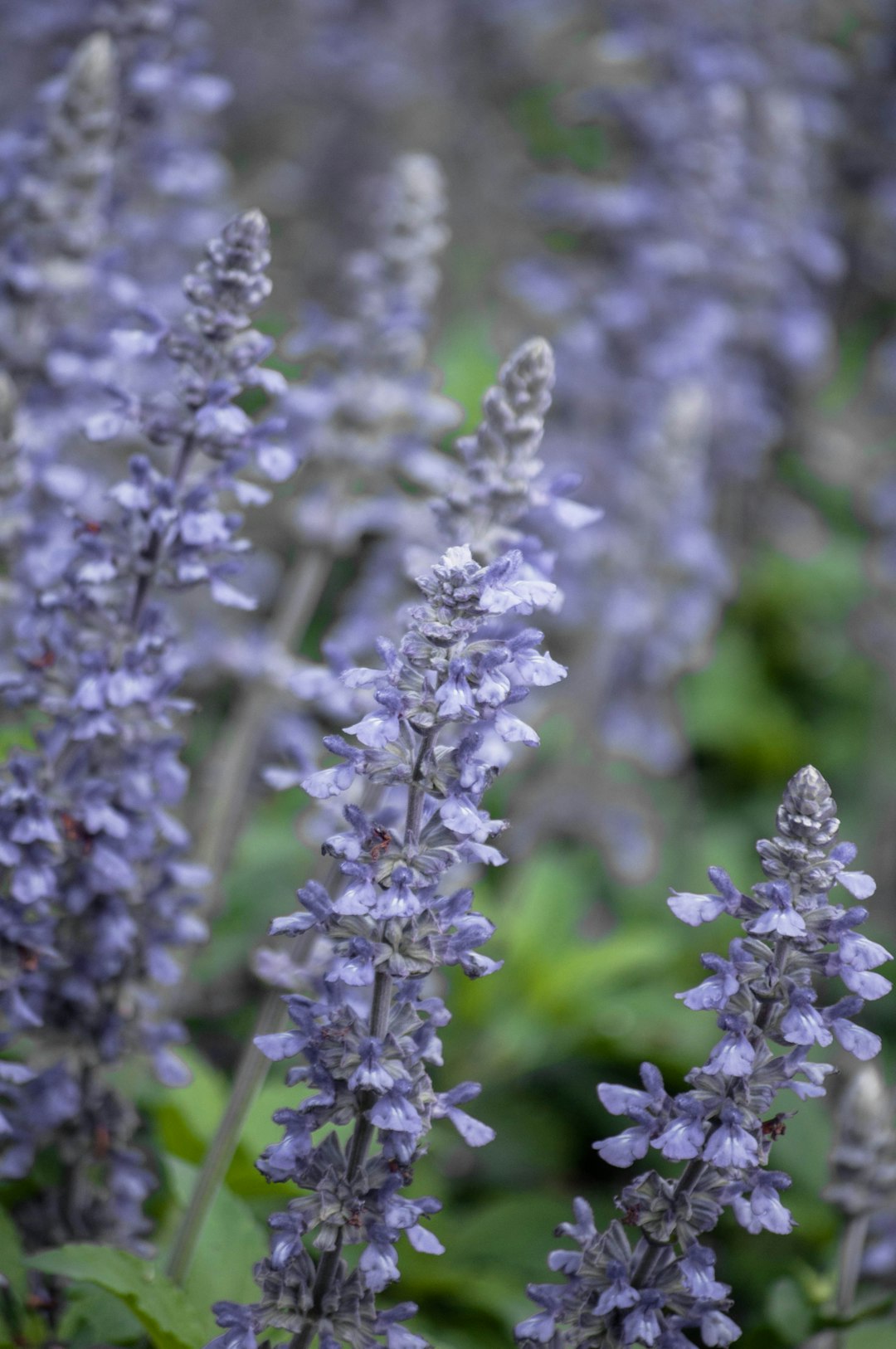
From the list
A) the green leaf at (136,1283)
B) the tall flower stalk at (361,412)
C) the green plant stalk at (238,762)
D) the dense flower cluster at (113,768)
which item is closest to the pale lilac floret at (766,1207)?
the green leaf at (136,1283)

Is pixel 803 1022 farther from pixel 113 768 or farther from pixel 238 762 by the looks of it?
pixel 238 762

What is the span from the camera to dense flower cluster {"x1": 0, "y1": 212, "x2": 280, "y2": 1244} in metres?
2.78

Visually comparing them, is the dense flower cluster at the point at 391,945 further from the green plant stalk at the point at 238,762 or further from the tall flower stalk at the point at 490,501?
the green plant stalk at the point at 238,762

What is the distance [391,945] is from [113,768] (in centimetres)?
101

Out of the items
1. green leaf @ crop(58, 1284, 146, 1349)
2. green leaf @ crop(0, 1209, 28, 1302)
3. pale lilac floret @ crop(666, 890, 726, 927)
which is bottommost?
green leaf @ crop(58, 1284, 146, 1349)

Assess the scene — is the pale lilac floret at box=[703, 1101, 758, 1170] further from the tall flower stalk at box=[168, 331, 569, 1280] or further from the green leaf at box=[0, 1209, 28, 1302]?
the green leaf at box=[0, 1209, 28, 1302]

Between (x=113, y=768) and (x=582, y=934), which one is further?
(x=582, y=934)

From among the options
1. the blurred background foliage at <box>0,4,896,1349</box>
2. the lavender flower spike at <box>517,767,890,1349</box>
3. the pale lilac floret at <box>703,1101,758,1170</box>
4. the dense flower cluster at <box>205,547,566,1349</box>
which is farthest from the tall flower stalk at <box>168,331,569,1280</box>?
the pale lilac floret at <box>703,1101,758,1170</box>

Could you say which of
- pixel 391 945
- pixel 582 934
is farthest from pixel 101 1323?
pixel 582 934

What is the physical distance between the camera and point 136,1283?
A: 259cm

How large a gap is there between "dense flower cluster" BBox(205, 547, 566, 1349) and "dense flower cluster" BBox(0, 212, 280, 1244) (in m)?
0.67

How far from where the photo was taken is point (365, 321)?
13.8ft

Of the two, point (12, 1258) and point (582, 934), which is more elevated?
point (582, 934)

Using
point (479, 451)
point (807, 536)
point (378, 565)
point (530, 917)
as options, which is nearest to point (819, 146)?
point (807, 536)
